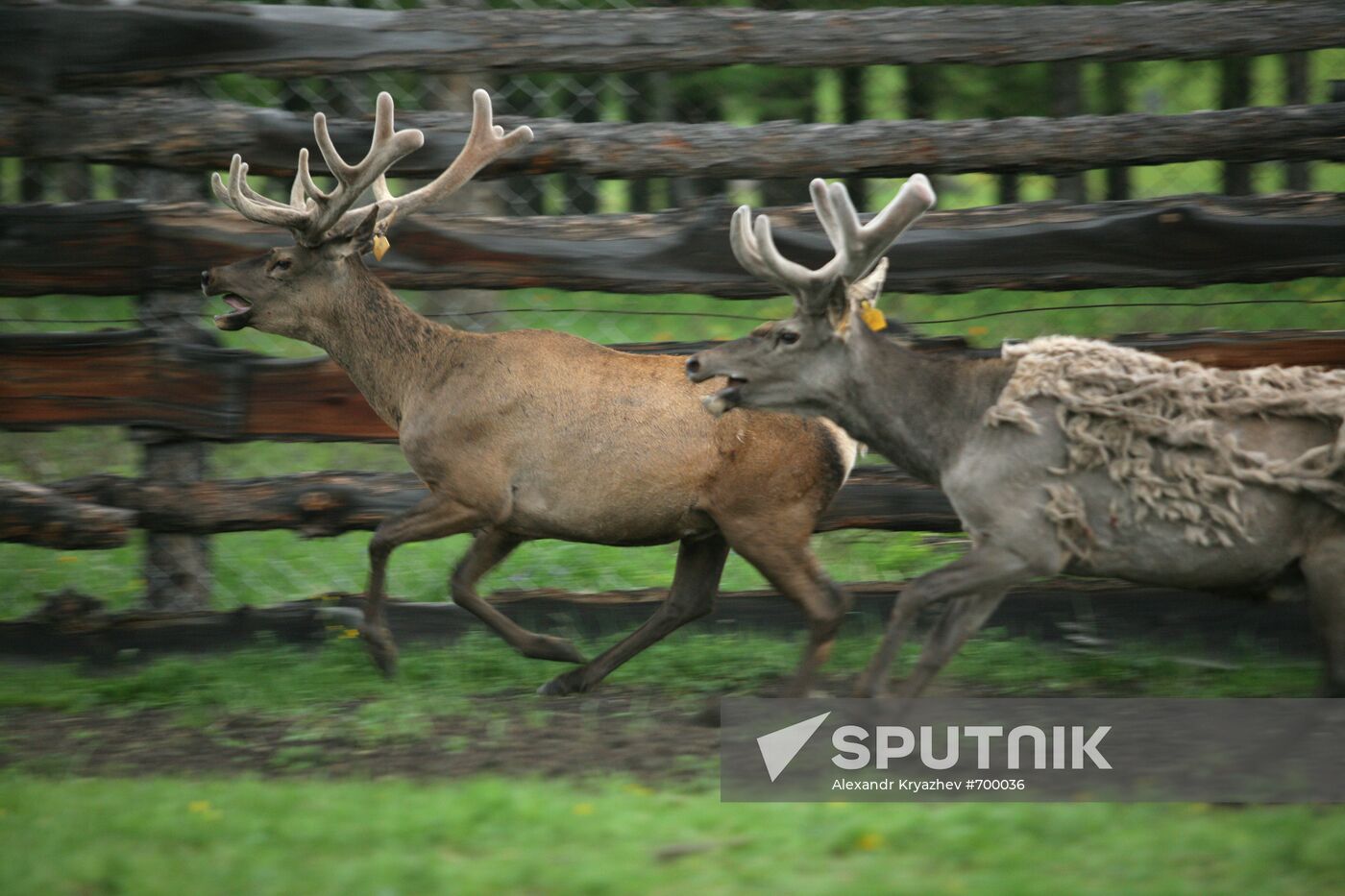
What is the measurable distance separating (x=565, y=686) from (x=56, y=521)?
2.71 metres

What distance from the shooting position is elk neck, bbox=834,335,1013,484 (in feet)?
19.0

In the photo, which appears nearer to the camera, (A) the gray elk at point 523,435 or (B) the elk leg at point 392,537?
(A) the gray elk at point 523,435

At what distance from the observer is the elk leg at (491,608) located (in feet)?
22.2

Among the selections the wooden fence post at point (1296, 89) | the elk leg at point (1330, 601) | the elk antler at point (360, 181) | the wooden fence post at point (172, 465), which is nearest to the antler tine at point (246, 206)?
the elk antler at point (360, 181)

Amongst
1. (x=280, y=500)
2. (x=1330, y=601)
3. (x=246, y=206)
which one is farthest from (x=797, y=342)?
(x=280, y=500)

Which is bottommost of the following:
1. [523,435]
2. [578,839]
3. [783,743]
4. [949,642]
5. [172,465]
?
[783,743]

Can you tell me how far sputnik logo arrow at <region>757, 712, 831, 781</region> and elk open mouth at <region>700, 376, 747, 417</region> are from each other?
51.3 inches

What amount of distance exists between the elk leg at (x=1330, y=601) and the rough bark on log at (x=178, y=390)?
3.12 metres

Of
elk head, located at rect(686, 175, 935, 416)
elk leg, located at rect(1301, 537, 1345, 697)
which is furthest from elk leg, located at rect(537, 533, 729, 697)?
elk leg, located at rect(1301, 537, 1345, 697)

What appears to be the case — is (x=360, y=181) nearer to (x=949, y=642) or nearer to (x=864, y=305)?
(x=864, y=305)

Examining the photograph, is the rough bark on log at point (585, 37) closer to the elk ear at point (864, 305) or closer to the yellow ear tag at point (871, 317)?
the elk ear at point (864, 305)

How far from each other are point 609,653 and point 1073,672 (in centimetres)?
213

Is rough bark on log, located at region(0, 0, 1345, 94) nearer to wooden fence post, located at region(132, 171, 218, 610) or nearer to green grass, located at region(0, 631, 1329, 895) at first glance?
wooden fence post, located at region(132, 171, 218, 610)

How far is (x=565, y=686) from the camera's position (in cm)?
665
